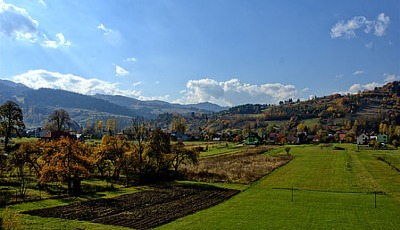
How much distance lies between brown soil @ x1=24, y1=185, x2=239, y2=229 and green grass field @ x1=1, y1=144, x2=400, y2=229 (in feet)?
4.45

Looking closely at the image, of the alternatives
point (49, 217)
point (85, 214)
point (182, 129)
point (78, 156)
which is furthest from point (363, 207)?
point (182, 129)

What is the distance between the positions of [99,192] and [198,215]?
1571 cm

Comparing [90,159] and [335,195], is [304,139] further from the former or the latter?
[90,159]

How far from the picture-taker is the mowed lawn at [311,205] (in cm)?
2609

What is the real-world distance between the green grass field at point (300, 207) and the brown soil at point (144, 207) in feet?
4.45

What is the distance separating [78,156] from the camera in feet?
134

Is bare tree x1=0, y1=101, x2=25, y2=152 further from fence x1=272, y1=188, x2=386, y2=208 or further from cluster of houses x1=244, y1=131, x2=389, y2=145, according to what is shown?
cluster of houses x1=244, y1=131, x2=389, y2=145

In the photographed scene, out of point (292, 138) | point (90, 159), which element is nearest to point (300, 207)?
point (90, 159)

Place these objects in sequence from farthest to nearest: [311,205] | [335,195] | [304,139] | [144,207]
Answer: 1. [304,139]
2. [335,195]
3. [311,205]
4. [144,207]

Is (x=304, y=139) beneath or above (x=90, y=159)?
above

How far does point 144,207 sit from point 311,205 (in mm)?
16030

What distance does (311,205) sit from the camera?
33250 millimetres

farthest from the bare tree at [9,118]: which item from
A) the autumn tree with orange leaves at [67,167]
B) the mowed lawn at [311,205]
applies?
the mowed lawn at [311,205]

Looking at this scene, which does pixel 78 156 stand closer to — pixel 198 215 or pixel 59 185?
pixel 59 185
